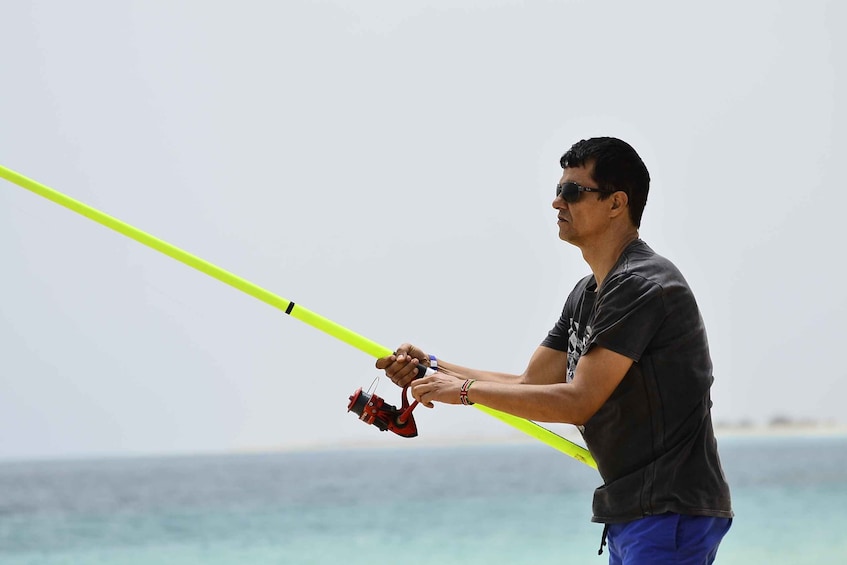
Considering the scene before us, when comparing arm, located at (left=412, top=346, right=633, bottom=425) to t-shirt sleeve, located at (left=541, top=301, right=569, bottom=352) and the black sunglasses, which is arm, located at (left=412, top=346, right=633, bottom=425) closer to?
the black sunglasses

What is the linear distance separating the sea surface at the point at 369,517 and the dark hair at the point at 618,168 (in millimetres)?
11590

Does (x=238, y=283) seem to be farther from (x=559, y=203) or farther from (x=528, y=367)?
(x=559, y=203)

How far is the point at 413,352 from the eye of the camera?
11.2ft

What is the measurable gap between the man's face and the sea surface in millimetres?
11590

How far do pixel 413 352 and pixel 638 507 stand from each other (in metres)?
0.96

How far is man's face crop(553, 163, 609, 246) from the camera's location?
285 cm

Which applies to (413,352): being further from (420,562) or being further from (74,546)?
(74,546)

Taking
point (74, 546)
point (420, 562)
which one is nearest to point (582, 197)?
point (420, 562)

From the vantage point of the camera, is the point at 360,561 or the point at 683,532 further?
the point at 360,561

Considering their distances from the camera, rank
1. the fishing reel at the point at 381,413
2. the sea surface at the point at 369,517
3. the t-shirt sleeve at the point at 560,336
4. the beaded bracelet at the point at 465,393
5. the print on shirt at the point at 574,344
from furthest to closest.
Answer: the sea surface at the point at 369,517 < the fishing reel at the point at 381,413 < the t-shirt sleeve at the point at 560,336 < the print on shirt at the point at 574,344 < the beaded bracelet at the point at 465,393

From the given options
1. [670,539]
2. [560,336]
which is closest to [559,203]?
[560,336]

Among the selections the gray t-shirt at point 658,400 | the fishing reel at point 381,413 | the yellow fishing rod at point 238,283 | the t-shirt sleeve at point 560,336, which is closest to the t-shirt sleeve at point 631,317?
the gray t-shirt at point 658,400

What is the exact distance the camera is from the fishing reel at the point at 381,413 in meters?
3.46

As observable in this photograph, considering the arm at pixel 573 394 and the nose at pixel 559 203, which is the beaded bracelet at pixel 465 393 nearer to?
the arm at pixel 573 394
